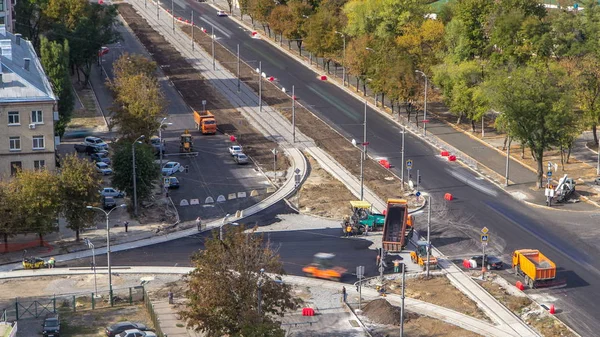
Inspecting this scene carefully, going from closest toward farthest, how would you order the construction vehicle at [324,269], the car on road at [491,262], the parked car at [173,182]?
the construction vehicle at [324,269] → the car on road at [491,262] → the parked car at [173,182]

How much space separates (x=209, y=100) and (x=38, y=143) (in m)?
51.1

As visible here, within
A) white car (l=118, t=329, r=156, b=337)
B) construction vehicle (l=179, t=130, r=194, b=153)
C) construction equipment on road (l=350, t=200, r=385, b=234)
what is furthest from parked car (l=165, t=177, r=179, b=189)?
white car (l=118, t=329, r=156, b=337)

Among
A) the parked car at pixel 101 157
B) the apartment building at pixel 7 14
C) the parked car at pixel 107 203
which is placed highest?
the apartment building at pixel 7 14

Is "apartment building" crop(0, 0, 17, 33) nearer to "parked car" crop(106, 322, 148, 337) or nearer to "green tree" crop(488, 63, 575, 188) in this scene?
"green tree" crop(488, 63, 575, 188)

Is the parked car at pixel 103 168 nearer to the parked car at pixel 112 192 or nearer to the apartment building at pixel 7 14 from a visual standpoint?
the parked car at pixel 112 192

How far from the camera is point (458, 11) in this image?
5684 inches

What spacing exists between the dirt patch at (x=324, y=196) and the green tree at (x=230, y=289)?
107ft

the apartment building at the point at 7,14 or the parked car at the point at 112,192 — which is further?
the apartment building at the point at 7,14

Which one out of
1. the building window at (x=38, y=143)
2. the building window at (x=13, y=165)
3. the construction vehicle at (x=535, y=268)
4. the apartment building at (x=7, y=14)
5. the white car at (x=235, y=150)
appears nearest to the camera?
the construction vehicle at (x=535, y=268)

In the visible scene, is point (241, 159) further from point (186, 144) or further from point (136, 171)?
point (136, 171)

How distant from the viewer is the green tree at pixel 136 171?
106m

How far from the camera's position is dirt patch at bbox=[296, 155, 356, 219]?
353 feet

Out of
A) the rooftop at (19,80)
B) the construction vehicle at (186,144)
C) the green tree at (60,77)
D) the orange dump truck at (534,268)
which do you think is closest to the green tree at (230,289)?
the orange dump truck at (534,268)

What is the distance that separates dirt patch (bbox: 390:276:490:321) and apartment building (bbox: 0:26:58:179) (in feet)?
129
